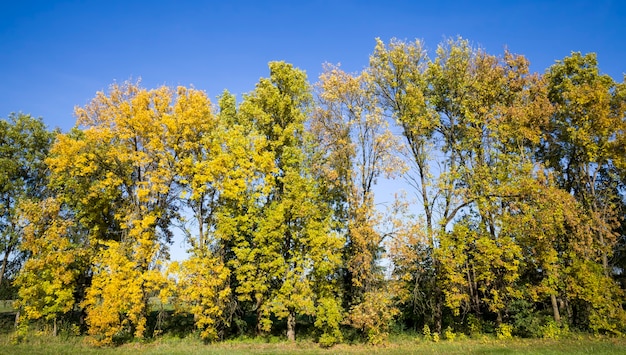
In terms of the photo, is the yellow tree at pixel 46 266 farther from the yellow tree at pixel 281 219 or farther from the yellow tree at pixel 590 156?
the yellow tree at pixel 590 156

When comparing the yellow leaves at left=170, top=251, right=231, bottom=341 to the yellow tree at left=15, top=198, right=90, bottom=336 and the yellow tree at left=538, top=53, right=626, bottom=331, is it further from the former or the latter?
the yellow tree at left=538, top=53, right=626, bottom=331

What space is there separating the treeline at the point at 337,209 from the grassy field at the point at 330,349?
121 centimetres

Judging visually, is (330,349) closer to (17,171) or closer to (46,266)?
(46,266)

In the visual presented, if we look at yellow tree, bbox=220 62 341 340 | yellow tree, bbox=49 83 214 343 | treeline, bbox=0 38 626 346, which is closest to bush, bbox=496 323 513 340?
treeline, bbox=0 38 626 346

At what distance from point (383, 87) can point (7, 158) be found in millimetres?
30804

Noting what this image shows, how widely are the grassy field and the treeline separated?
1211 mm

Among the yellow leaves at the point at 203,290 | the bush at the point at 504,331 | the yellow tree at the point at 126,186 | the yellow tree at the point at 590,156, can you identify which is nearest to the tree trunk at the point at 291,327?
the yellow leaves at the point at 203,290

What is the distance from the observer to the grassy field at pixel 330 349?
1769 centimetres

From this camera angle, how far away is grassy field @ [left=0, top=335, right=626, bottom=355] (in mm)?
17688

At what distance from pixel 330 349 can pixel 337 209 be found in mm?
9300

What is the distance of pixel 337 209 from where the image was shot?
26.3 meters

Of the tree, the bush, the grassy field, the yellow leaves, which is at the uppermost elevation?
the tree

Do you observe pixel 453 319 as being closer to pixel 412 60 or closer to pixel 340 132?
pixel 340 132

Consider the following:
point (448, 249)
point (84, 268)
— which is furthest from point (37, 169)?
point (448, 249)
